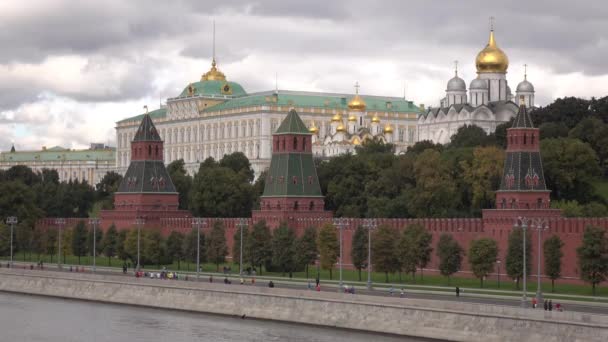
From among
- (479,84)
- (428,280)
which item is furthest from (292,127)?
(479,84)

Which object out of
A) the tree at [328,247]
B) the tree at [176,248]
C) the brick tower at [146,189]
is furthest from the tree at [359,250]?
the brick tower at [146,189]

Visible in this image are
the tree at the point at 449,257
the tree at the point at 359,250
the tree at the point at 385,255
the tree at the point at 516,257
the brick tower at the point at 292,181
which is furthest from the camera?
the brick tower at the point at 292,181

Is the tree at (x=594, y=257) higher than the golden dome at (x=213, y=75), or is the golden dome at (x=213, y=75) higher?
the golden dome at (x=213, y=75)

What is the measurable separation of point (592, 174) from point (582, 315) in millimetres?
53356

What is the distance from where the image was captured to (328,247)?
79.6 meters

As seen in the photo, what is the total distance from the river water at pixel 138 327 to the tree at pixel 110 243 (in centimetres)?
2362

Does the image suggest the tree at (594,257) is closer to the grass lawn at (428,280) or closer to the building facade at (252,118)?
the grass lawn at (428,280)

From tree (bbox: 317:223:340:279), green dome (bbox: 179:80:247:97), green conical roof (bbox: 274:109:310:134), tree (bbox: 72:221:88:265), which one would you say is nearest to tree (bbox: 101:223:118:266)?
tree (bbox: 72:221:88:265)

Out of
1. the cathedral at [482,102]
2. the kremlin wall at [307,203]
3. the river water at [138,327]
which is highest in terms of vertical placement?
the cathedral at [482,102]

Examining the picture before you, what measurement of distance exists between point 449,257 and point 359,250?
5.97 meters

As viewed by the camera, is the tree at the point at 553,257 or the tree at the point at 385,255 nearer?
the tree at the point at 553,257

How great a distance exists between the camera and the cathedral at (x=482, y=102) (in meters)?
141

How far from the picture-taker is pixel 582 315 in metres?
46.4

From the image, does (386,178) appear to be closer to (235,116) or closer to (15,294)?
(15,294)
